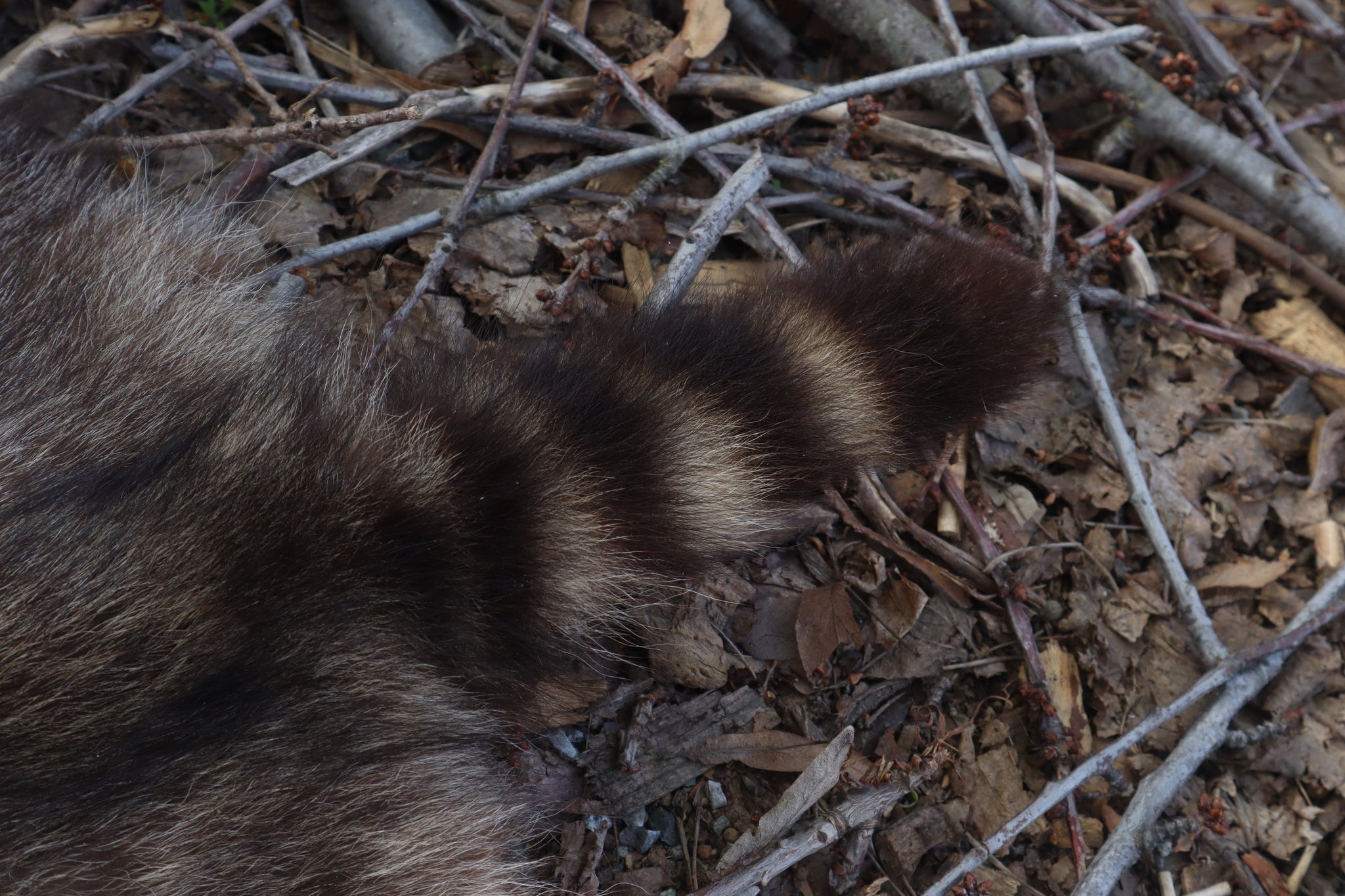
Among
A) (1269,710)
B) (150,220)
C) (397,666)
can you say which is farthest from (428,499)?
(1269,710)

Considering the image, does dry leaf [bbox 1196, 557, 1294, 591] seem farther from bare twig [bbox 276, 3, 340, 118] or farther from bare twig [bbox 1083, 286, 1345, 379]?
bare twig [bbox 276, 3, 340, 118]

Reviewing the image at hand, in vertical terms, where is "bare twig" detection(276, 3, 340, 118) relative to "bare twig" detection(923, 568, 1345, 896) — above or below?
Result: above

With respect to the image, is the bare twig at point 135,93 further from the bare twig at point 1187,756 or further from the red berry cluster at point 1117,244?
the bare twig at point 1187,756

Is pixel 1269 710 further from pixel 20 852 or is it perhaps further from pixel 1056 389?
pixel 20 852

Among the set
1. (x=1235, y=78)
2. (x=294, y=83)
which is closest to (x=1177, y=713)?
(x=1235, y=78)

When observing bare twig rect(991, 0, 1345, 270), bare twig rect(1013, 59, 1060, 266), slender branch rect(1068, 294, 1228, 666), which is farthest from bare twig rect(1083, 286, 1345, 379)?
bare twig rect(991, 0, 1345, 270)
